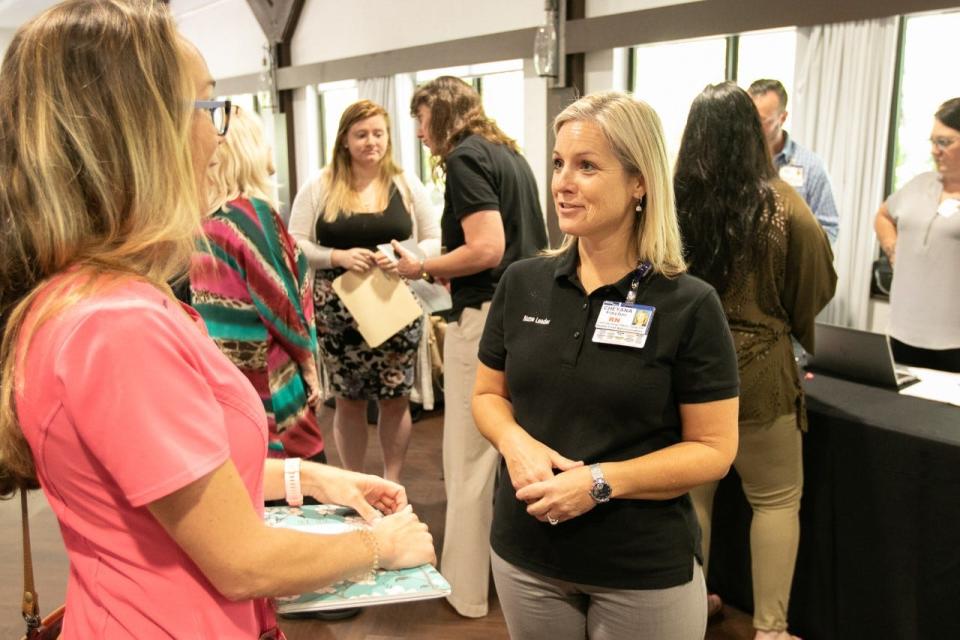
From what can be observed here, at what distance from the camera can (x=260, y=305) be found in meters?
2.19

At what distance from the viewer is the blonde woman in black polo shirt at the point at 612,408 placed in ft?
4.84

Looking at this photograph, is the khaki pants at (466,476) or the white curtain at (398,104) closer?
the khaki pants at (466,476)

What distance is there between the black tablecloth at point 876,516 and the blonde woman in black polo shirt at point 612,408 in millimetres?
967

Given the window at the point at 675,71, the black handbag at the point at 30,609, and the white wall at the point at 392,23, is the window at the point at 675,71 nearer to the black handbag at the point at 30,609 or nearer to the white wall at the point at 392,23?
the white wall at the point at 392,23

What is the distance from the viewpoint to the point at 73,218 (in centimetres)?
81

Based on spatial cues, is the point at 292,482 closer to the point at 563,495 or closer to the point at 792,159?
the point at 563,495

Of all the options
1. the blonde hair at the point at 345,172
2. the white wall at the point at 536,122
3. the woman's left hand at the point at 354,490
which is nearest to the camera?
the woman's left hand at the point at 354,490

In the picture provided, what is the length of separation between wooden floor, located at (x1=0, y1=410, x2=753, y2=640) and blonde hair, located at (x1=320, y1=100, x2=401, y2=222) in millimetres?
1416

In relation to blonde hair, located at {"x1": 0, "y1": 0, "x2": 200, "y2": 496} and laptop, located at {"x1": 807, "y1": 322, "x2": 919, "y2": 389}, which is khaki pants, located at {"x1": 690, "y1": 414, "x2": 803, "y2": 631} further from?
blonde hair, located at {"x1": 0, "y1": 0, "x2": 200, "y2": 496}

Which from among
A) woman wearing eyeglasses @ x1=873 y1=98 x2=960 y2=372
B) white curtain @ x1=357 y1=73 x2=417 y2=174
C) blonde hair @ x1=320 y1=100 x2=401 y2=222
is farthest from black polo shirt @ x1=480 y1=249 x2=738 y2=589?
white curtain @ x1=357 y1=73 x2=417 y2=174

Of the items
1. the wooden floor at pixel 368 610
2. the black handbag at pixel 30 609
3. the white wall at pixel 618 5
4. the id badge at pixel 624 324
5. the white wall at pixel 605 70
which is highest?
the white wall at pixel 618 5

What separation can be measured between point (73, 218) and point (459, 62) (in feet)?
14.9

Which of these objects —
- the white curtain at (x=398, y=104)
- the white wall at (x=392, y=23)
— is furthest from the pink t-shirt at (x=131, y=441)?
the white curtain at (x=398, y=104)

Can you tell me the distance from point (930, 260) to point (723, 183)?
5.31 feet
